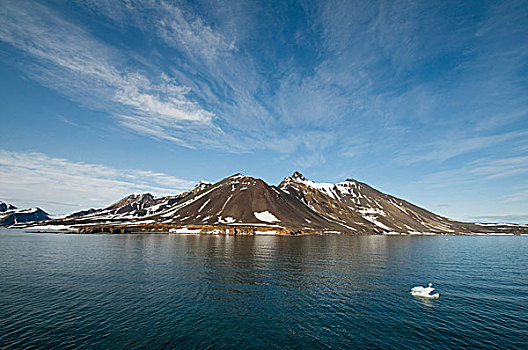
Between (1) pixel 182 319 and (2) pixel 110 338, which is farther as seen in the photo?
(1) pixel 182 319

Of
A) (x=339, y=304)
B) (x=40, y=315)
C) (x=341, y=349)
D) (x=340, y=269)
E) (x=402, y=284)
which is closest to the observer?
(x=341, y=349)

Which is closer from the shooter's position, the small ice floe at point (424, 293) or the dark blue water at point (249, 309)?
the dark blue water at point (249, 309)

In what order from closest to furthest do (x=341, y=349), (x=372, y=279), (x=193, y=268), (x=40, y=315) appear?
1. (x=341, y=349)
2. (x=40, y=315)
3. (x=372, y=279)
4. (x=193, y=268)

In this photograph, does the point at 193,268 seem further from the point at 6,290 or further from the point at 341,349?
the point at 341,349

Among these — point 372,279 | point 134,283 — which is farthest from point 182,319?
point 372,279

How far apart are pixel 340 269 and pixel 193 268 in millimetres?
38108

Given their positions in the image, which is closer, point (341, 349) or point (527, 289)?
point (341, 349)

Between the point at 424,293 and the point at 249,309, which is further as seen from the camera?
the point at 424,293

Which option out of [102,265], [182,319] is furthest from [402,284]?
[102,265]

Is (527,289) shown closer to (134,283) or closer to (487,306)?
(487,306)

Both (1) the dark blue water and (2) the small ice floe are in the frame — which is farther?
(2) the small ice floe

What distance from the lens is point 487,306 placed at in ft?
131

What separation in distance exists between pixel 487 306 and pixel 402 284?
1525cm

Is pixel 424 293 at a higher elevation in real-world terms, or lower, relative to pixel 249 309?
higher
